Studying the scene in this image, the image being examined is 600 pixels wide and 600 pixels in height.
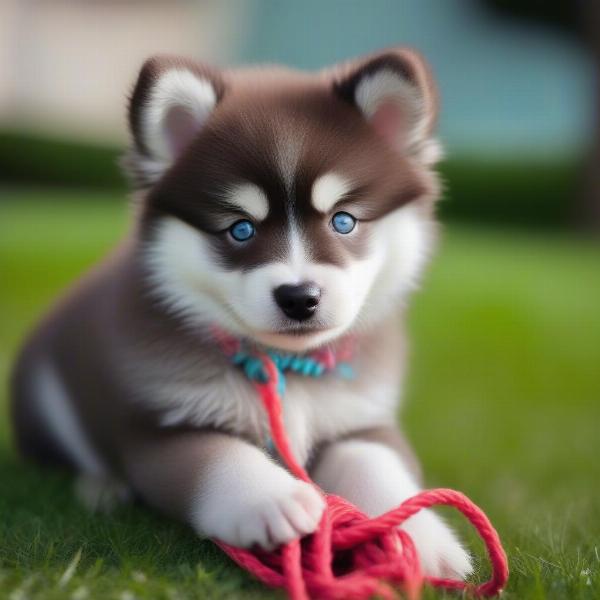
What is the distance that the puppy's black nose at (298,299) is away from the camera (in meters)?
2.16

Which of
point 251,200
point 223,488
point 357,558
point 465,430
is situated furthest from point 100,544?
point 465,430

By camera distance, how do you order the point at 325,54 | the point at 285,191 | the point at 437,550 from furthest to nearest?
1. the point at 325,54
2. the point at 285,191
3. the point at 437,550

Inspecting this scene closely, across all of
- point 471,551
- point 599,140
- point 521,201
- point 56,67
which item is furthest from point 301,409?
point 56,67

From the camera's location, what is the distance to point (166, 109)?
2.48 meters

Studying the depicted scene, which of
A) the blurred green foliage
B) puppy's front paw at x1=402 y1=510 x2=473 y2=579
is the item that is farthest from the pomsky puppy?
Answer: the blurred green foliage

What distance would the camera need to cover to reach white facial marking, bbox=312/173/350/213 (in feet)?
7.47

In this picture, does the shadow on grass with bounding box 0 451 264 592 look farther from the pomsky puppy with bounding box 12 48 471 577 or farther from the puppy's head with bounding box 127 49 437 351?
the puppy's head with bounding box 127 49 437 351

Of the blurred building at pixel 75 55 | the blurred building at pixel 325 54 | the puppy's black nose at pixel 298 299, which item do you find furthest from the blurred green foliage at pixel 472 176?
the puppy's black nose at pixel 298 299

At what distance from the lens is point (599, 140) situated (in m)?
12.1

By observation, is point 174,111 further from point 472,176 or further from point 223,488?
point 472,176

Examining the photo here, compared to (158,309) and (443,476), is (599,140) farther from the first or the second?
(158,309)

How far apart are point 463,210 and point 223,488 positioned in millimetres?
13060

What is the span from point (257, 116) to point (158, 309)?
0.59 metres

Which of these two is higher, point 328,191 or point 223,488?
point 328,191
